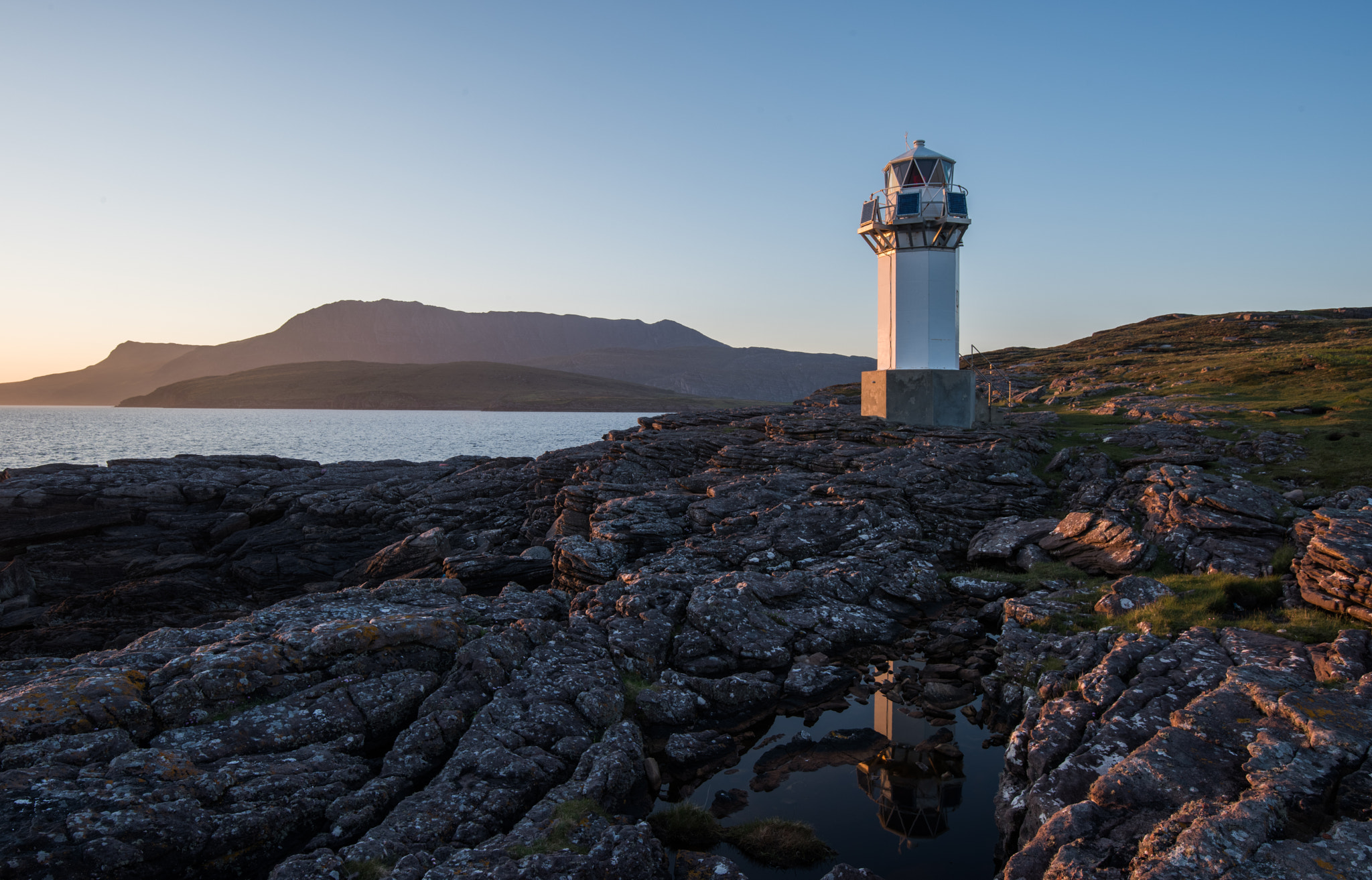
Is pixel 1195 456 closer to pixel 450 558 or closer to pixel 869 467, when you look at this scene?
pixel 869 467

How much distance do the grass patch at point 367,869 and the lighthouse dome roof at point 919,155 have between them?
39829 mm

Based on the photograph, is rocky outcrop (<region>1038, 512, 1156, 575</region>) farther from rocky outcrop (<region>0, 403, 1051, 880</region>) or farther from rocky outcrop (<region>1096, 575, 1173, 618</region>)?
rocky outcrop (<region>0, 403, 1051, 880</region>)

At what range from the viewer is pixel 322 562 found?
30547mm

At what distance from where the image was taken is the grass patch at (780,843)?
10.8 m

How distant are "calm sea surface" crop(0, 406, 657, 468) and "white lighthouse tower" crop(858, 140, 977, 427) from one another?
42.5 metres

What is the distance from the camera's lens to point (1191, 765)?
9406mm

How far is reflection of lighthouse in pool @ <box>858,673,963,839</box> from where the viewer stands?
11.8 metres

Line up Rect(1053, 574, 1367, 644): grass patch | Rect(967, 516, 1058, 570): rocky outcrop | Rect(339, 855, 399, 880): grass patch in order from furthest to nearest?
1. Rect(967, 516, 1058, 570): rocky outcrop
2. Rect(1053, 574, 1367, 644): grass patch
3. Rect(339, 855, 399, 880): grass patch

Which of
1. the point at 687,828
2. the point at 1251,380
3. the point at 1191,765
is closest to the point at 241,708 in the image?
the point at 687,828

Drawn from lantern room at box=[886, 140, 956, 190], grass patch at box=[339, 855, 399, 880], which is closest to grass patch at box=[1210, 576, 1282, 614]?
grass patch at box=[339, 855, 399, 880]

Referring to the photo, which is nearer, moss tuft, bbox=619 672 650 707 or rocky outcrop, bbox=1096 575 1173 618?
moss tuft, bbox=619 672 650 707

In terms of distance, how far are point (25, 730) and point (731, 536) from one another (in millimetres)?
18329

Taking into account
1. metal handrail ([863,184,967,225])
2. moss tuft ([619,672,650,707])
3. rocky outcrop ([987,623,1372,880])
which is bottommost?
moss tuft ([619,672,650,707])

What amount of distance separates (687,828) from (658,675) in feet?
16.4
